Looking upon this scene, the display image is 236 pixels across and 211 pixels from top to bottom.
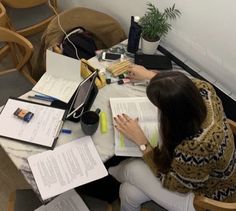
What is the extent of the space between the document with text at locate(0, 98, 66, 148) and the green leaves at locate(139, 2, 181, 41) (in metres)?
0.70

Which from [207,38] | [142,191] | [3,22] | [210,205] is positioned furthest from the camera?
[3,22]

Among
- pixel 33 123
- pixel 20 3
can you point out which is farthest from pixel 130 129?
pixel 20 3

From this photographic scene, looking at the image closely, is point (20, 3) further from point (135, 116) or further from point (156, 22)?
point (135, 116)

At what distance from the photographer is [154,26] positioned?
1.83 metres

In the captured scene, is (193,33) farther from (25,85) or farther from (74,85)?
(25,85)

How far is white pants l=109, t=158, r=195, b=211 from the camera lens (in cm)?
146

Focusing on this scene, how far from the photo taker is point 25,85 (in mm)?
2012

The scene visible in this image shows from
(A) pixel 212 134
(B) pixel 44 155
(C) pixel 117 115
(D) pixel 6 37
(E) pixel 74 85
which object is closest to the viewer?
(A) pixel 212 134

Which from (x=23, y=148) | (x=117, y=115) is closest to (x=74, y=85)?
(x=117, y=115)

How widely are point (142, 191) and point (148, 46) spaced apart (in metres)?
0.83

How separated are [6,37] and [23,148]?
2.64 feet

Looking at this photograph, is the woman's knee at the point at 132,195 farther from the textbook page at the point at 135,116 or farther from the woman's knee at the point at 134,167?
the textbook page at the point at 135,116

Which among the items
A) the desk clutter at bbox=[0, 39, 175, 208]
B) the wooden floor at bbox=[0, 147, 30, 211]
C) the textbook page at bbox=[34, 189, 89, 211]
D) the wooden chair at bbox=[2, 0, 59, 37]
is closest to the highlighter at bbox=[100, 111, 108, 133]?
the desk clutter at bbox=[0, 39, 175, 208]

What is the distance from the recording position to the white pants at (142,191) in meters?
1.46
